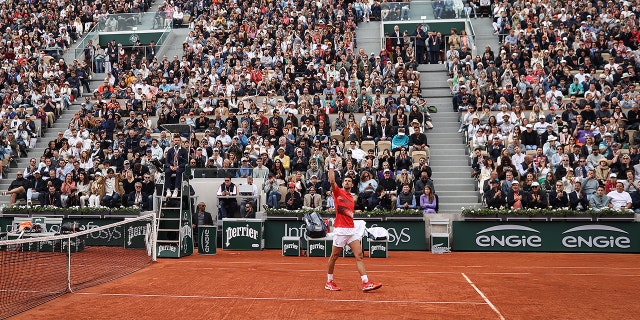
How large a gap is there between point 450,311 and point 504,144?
51.5 feet

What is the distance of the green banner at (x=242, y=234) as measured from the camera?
23.1 metres

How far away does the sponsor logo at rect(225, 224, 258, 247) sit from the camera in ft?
75.9

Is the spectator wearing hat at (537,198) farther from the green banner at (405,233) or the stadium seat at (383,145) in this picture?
the stadium seat at (383,145)

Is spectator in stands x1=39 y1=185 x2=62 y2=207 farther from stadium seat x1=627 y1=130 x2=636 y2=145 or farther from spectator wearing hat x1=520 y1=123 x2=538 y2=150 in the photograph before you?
stadium seat x1=627 y1=130 x2=636 y2=145

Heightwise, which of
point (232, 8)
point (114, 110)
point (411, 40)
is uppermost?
point (232, 8)

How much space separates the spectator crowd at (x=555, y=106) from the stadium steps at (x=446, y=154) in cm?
62

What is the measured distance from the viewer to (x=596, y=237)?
2238cm

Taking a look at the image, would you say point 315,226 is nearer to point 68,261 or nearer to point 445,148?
point 68,261

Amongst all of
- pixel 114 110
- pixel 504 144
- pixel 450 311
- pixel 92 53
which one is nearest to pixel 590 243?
pixel 504 144

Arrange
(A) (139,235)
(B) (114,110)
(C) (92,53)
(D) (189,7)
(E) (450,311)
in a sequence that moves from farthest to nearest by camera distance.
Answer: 1. (D) (189,7)
2. (C) (92,53)
3. (B) (114,110)
4. (A) (139,235)
5. (E) (450,311)

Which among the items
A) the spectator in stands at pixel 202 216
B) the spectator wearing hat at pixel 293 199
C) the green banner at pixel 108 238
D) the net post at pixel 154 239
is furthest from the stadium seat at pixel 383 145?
the net post at pixel 154 239

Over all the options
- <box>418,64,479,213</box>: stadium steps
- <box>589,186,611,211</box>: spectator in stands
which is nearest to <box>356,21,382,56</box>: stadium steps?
<box>418,64,479,213</box>: stadium steps

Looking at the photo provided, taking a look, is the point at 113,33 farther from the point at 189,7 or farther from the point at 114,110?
the point at 114,110

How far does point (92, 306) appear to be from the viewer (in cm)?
1235
